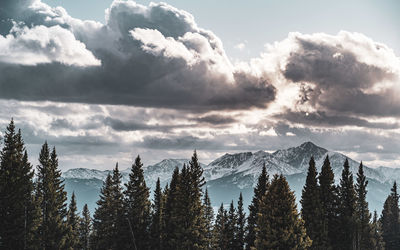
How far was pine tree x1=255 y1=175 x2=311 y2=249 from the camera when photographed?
167 feet

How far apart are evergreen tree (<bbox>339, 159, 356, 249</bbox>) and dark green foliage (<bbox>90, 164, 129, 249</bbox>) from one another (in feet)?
114

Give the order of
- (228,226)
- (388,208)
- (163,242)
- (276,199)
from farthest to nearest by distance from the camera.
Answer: (388,208) < (228,226) < (163,242) < (276,199)

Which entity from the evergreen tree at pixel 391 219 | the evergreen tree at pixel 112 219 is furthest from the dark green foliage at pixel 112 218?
the evergreen tree at pixel 391 219

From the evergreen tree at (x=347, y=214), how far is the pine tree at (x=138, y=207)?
103ft

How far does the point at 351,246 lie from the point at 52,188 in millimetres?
48721

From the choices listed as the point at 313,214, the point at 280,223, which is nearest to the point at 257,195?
the point at 313,214

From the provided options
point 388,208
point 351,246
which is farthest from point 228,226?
point 388,208

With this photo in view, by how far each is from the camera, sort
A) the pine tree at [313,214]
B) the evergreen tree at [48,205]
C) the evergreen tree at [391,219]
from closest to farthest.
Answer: the pine tree at [313,214] < the evergreen tree at [48,205] < the evergreen tree at [391,219]

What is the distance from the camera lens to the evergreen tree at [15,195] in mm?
55500

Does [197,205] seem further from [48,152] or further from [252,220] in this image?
[48,152]

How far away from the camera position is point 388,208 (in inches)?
4990

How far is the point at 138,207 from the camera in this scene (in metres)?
75.2

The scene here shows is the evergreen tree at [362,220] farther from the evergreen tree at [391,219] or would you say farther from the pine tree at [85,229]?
the pine tree at [85,229]

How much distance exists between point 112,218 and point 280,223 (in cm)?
3510
